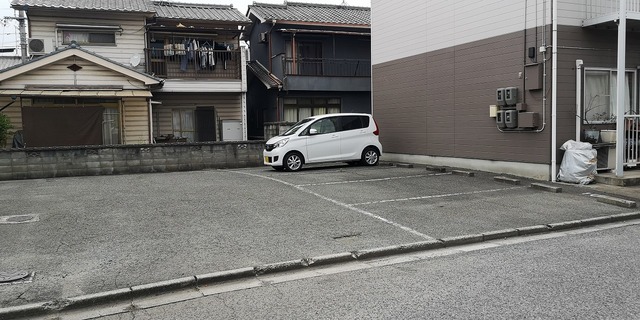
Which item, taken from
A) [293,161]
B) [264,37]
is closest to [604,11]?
[293,161]

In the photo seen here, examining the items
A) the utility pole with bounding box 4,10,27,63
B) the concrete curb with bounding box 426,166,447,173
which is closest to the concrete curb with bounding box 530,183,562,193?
the concrete curb with bounding box 426,166,447,173

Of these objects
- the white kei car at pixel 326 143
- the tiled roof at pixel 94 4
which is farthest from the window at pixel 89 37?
the white kei car at pixel 326 143

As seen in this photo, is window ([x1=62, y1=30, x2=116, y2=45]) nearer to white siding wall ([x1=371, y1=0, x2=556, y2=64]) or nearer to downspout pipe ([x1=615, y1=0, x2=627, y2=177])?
white siding wall ([x1=371, y1=0, x2=556, y2=64])

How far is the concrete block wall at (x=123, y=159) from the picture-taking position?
520 inches

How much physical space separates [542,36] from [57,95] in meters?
14.5

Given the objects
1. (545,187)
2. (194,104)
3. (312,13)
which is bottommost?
(545,187)

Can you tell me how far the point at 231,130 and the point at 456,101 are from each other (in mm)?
10232

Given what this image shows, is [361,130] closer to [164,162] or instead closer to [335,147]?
[335,147]

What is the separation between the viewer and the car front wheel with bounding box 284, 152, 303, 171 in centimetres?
1390

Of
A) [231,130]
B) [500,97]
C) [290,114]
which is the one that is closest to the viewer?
[500,97]

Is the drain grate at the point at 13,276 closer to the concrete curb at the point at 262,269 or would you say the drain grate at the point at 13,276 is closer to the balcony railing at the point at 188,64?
the concrete curb at the point at 262,269

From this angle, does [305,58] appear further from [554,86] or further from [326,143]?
[554,86]

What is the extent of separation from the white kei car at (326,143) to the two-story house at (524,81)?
5.52 feet

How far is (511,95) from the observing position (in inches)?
445
